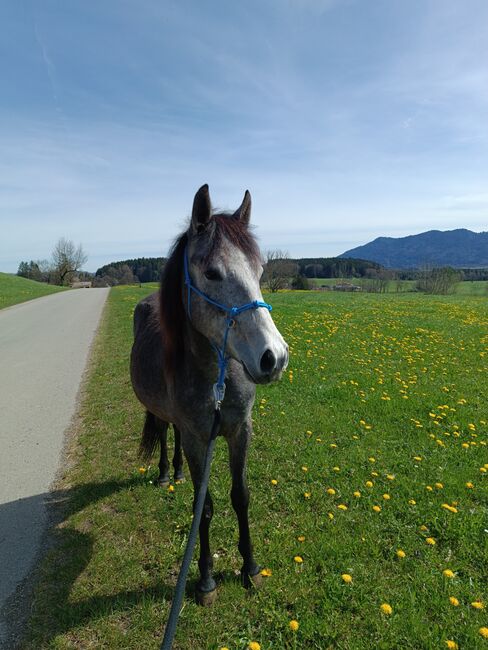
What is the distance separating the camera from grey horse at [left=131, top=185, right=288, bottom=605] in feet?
6.84

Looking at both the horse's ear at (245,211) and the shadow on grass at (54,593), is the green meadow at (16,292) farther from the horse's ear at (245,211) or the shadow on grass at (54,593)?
the horse's ear at (245,211)

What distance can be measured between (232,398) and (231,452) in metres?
0.55

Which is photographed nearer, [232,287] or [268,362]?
[268,362]

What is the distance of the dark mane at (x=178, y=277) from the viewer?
2340 millimetres

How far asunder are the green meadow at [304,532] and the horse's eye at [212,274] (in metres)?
2.48

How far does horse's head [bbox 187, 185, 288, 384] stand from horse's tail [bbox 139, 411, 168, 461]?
261cm

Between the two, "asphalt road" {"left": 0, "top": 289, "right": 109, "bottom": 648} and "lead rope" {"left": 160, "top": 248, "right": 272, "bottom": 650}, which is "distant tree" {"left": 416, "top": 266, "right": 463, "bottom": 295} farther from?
"lead rope" {"left": 160, "top": 248, "right": 272, "bottom": 650}

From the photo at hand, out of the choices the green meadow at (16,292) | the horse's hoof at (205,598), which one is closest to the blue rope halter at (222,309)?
the horse's hoof at (205,598)

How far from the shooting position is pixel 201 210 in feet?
7.88

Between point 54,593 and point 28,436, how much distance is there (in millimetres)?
3455

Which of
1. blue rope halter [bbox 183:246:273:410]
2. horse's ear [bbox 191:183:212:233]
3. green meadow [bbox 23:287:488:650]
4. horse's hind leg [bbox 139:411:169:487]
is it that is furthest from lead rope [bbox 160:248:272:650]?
horse's hind leg [bbox 139:411:169:487]

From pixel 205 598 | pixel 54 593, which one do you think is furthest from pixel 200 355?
pixel 54 593

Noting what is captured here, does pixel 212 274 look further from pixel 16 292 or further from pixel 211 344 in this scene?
pixel 16 292

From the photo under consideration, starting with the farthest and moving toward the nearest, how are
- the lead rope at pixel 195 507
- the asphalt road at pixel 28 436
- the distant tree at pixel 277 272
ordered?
the distant tree at pixel 277 272 < the asphalt road at pixel 28 436 < the lead rope at pixel 195 507
